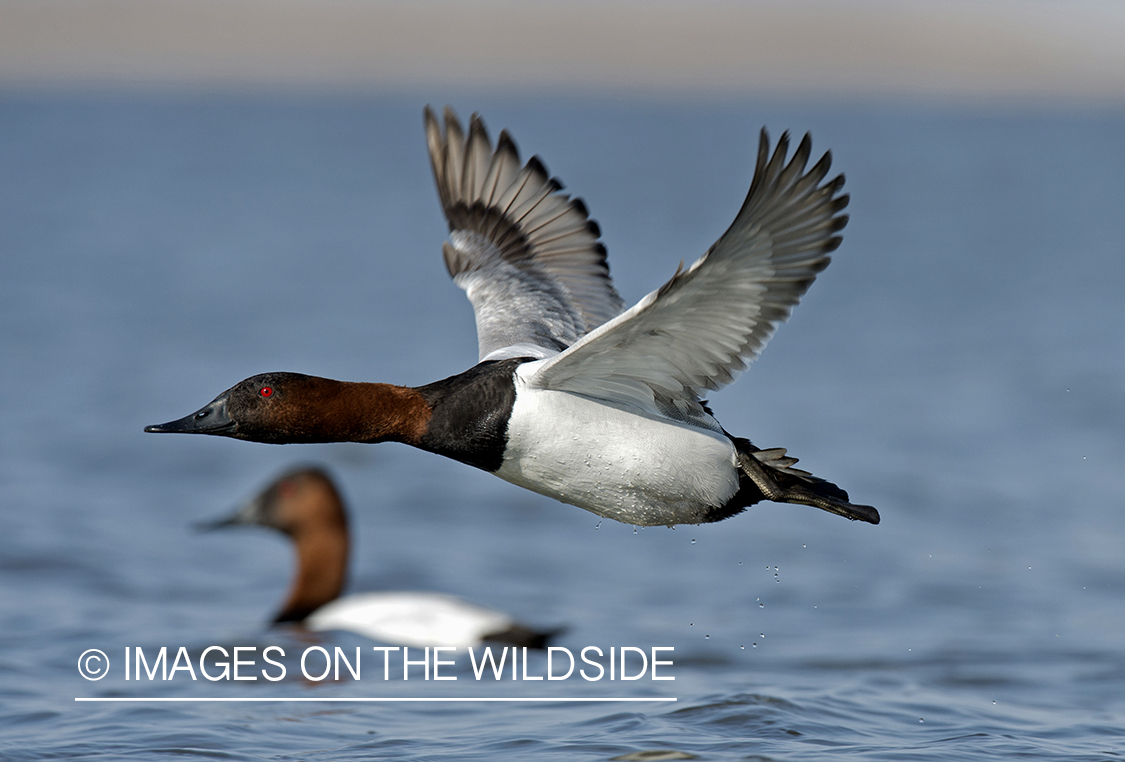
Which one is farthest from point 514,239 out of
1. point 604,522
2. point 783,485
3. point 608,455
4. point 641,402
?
point 604,522

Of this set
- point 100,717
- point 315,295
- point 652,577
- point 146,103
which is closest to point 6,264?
point 315,295

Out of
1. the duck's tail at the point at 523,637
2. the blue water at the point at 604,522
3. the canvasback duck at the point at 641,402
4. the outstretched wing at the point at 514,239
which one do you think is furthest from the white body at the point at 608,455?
the duck's tail at the point at 523,637

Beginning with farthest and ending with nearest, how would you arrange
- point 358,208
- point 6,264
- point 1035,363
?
point 358,208, point 6,264, point 1035,363

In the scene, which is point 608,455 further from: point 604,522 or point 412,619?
point 604,522

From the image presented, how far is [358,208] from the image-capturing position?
1206 inches

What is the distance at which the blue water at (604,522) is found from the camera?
6.29m

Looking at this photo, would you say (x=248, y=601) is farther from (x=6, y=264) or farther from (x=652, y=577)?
(x=6, y=264)

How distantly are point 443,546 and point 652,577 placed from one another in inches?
65.8

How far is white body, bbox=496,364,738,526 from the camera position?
16.7 feet

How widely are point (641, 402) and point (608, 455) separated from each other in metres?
0.23

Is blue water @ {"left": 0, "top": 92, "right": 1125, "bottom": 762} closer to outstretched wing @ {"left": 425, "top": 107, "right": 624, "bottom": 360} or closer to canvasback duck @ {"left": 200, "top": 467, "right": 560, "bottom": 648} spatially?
canvasback duck @ {"left": 200, "top": 467, "right": 560, "bottom": 648}

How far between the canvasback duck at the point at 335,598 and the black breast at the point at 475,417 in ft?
9.57

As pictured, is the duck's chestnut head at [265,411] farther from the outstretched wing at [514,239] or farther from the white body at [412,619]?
the white body at [412,619]

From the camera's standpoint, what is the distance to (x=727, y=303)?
15.6 ft
